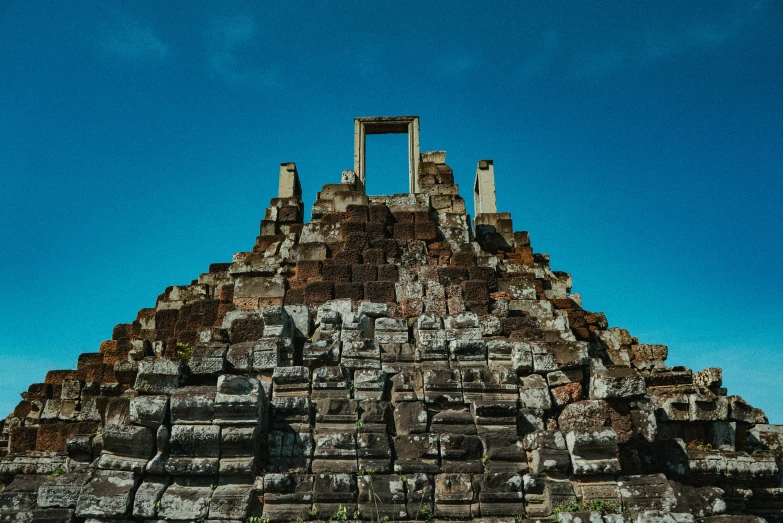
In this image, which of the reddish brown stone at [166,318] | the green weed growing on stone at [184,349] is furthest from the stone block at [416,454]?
the reddish brown stone at [166,318]

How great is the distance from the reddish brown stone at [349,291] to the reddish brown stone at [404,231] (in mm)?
1282

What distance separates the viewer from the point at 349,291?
8.71 m

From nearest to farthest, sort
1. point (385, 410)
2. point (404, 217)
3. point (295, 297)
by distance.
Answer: point (385, 410) → point (295, 297) → point (404, 217)

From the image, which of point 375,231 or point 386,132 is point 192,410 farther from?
point 386,132

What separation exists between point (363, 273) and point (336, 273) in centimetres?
38

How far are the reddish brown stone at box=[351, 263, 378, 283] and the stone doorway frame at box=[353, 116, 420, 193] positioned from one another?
3.00 metres

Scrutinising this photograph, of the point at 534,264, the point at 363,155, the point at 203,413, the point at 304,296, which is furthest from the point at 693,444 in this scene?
the point at 363,155

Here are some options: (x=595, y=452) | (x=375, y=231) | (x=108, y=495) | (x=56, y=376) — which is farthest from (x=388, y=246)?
(x=56, y=376)

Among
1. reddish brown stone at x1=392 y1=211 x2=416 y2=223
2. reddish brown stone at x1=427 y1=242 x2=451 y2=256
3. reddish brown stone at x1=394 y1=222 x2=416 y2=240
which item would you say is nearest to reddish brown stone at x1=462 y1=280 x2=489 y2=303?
reddish brown stone at x1=427 y1=242 x2=451 y2=256

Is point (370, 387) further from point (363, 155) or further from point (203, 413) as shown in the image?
point (363, 155)

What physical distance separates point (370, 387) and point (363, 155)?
580cm

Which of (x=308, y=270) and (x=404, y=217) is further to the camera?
(x=404, y=217)

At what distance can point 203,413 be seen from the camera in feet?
21.1

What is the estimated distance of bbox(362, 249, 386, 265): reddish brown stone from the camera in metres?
9.16
